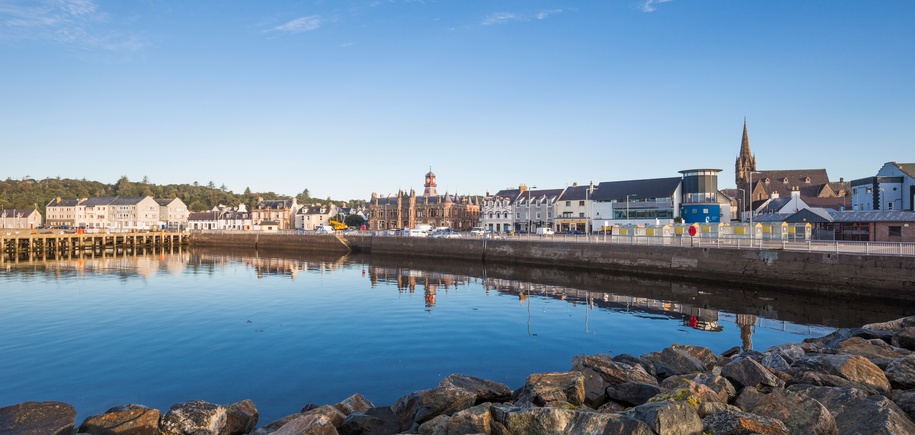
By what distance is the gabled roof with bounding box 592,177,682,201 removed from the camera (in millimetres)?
76125

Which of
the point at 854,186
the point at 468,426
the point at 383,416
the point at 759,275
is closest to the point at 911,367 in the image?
the point at 468,426

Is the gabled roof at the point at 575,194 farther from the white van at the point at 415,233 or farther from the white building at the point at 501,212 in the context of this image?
the white van at the point at 415,233

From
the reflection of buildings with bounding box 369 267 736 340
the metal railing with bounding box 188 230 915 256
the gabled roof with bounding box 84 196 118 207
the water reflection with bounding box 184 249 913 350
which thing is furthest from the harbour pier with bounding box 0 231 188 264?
the metal railing with bounding box 188 230 915 256

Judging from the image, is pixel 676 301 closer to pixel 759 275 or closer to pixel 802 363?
pixel 759 275

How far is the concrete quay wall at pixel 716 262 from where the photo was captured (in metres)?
29.0

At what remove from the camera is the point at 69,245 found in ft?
261

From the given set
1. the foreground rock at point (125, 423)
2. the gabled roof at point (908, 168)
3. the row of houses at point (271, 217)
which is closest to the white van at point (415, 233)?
the gabled roof at point (908, 168)

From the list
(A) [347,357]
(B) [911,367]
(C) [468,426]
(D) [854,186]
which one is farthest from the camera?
(D) [854,186]

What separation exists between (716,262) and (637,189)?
145 ft

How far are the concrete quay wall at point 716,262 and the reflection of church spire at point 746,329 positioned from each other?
9358mm

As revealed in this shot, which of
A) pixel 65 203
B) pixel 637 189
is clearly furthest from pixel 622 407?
pixel 65 203

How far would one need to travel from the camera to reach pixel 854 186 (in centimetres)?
6038

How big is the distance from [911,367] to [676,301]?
19.2 m

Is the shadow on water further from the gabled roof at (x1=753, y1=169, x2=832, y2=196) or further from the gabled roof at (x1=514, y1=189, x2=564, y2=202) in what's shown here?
the gabled roof at (x1=753, y1=169, x2=832, y2=196)
